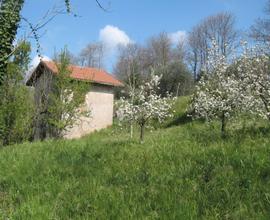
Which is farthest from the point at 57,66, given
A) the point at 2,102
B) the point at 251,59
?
the point at 251,59

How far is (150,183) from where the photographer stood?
25.3ft

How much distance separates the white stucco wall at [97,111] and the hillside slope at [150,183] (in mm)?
23579

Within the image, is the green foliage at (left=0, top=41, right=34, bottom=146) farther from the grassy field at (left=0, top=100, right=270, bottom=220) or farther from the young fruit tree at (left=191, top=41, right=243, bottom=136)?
the grassy field at (left=0, top=100, right=270, bottom=220)

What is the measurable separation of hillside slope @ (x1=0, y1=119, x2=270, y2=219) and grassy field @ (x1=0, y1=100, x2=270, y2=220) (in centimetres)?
1

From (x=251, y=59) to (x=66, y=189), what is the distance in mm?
9154

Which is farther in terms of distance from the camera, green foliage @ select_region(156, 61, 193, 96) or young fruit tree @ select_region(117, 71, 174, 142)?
green foliage @ select_region(156, 61, 193, 96)

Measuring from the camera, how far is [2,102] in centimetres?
2289

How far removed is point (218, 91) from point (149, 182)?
9.34 m

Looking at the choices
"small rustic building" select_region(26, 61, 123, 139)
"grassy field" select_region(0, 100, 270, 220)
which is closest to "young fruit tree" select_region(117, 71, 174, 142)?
"grassy field" select_region(0, 100, 270, 220)

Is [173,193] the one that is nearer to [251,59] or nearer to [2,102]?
[251,59]

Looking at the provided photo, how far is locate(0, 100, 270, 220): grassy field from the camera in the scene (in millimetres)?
6430

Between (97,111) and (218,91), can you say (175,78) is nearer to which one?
(97,111)

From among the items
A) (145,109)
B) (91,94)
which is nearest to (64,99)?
(91,94)

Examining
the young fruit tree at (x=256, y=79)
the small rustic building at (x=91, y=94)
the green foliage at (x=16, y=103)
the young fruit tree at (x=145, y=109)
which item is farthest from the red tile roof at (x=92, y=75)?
the young fruit tree at (x=256, y=79)
